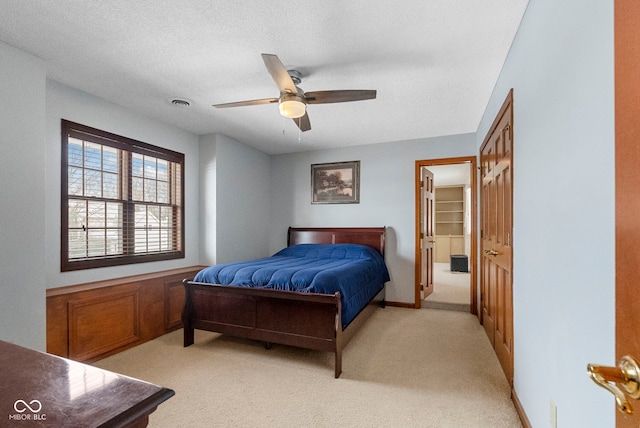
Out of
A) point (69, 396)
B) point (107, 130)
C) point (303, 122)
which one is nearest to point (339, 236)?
point (303, 122)

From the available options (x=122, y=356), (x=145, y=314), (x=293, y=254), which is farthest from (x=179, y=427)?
(x=293, y=254)

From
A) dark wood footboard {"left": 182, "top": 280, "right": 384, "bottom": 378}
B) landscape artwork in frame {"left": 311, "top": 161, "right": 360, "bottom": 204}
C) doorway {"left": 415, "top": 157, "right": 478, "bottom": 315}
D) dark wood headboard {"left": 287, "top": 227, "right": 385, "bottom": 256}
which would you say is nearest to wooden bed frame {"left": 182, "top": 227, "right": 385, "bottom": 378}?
dark wood footboard {"left": 182, "top": 280, "right": 384, "bottom": 378}

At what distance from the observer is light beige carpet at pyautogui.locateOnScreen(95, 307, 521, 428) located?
193 centimetres

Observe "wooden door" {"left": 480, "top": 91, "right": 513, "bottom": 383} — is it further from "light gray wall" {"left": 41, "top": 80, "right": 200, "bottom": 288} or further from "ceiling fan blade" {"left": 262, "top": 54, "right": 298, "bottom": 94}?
"light gray wall" {"left": 41, "top": 80, "right": 200, "bottom": 288}

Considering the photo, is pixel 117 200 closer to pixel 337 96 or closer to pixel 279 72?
pixel 279 72

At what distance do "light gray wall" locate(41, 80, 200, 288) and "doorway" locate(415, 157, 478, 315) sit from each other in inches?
127

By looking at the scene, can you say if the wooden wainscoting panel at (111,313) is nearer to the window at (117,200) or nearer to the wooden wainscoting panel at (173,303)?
the wooden wainscoting panel at (173,303)

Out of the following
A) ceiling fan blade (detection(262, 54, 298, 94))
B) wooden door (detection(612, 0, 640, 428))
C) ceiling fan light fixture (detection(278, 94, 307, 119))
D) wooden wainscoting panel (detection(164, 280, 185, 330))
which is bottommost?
wooden wainscoting panel (detection(164, 280, 185, 330))

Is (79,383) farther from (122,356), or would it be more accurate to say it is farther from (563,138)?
(122,356)

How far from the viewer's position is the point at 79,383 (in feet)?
2.25

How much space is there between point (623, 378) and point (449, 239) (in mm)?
9040

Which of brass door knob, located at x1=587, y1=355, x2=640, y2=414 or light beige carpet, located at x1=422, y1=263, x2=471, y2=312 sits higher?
brass door knob, located at x1=587, y1=355, x2=640, y2=414

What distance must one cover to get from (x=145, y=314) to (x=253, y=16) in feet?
9.83

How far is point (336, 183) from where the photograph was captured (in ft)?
16.4
